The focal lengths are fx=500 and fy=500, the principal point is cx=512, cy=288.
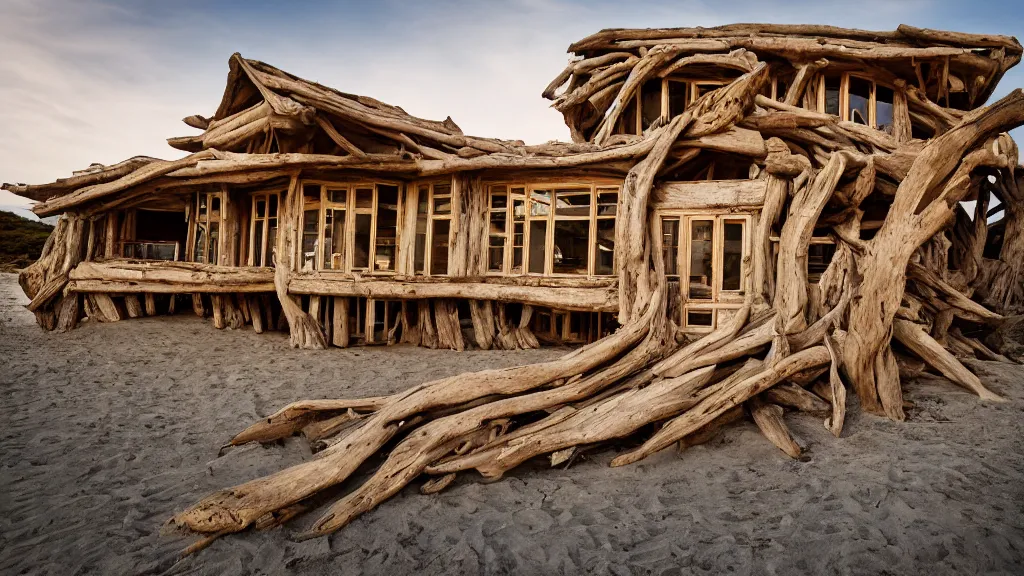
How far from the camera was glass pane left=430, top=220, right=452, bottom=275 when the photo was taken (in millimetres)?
11281

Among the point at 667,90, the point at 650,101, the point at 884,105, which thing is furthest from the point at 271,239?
the point at 884,105

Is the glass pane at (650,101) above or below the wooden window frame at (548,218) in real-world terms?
above

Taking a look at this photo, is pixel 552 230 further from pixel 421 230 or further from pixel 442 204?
pixel 421 230

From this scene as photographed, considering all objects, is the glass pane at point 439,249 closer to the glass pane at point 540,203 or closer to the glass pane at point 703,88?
the glass pane at point 540,203

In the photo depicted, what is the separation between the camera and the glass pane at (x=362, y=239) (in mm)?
11469

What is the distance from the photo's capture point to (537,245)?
10820 mm

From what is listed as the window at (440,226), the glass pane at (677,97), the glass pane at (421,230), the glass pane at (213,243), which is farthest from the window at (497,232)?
the glass pane at (213,243)

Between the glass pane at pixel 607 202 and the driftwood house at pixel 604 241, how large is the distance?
47 mm

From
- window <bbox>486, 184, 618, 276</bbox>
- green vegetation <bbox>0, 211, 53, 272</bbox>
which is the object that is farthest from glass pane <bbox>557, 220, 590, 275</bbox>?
green vegetation <bbox>0, 211, 53, 272</bbox>

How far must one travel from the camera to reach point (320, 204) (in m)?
11.5

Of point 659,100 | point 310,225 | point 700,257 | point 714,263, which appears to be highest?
point 659,100

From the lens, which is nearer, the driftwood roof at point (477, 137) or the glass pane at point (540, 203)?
the driftwood roof at point (477, 137)

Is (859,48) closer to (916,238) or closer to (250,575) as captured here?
(916,238)

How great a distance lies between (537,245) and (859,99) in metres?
10.0
